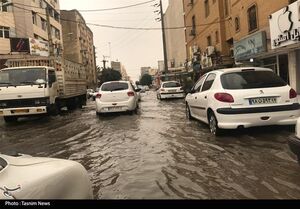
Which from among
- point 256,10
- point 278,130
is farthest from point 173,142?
point 256,10

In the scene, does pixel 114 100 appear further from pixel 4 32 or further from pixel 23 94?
pixel 4 32

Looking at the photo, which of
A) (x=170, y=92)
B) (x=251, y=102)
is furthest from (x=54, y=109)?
(x=170, y=92)

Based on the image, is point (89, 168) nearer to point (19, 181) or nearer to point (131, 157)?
point (131, 157)

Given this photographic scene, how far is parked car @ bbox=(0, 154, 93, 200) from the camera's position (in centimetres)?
330

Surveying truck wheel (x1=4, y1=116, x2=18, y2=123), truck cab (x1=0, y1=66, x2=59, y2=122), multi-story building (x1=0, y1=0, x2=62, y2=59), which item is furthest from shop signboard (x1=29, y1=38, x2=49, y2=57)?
truck cab (x1=0, y1=66, x2=59, y2=122)

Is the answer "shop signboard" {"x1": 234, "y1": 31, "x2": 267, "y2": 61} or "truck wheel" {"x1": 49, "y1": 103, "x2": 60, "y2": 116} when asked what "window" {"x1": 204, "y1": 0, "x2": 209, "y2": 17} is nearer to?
"shop signboard" {"x1": 234, "y1": 31, "x2": 267, "y2": 61}

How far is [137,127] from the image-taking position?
1252cm

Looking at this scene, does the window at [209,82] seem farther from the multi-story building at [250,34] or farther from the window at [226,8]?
the window at [226,8]

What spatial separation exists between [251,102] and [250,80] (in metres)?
0.62

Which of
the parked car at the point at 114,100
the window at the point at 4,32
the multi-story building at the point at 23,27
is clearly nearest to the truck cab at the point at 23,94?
the parked car at the point at 114,100

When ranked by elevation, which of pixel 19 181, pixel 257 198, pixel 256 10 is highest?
pixel 256 10

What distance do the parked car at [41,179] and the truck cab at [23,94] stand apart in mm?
11818

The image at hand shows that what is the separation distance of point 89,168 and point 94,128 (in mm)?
5938

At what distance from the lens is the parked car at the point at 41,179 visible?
3295 mm
